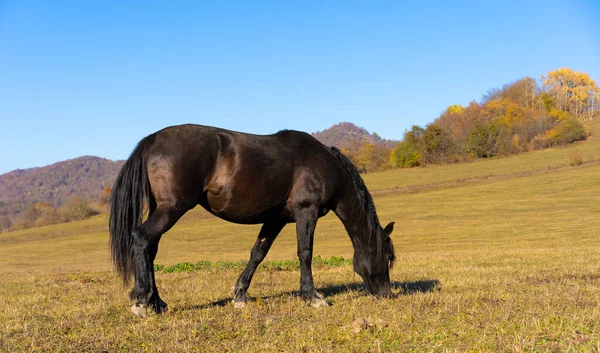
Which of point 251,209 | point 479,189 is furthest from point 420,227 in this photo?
point 251,209

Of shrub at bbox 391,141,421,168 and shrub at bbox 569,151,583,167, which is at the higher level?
shrub at bbox 391,141,421,168


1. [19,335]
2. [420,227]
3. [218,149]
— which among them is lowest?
[420,227]

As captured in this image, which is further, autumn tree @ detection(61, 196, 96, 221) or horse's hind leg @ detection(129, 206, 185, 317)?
autumn tree @ detection(61, 196, 96, 221)

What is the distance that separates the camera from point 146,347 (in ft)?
15.5

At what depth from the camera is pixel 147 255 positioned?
6410 mm

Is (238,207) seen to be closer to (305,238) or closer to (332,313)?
(305,238)

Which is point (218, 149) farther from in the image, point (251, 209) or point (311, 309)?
point (311, 309)

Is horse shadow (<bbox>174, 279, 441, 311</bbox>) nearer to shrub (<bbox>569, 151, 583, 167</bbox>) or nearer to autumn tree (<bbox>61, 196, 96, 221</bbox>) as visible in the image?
shrub (<bbox>569, 151, 583, 167</bbox>)

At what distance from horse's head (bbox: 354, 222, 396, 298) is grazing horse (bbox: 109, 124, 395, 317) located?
0.02m

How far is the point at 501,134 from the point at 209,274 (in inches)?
3363

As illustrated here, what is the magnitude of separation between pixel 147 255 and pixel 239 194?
1436 mm

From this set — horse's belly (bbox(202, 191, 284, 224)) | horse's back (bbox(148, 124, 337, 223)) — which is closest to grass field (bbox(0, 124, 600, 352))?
horse's belly (bbox(202, 191, 284, 224))

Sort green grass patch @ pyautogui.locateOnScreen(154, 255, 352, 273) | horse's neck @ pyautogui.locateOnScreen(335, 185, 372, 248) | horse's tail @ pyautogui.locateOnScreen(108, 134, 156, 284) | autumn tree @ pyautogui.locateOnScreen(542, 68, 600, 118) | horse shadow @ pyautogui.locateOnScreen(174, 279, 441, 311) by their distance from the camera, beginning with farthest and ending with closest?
autumn tree @ pyautogui.locateOnScreen(542, 68, 600, 118) < green grass patch @ pyautogui.locateOnScreen(154, 255, 352, 273) < horse's neck @ pyautogui.locateOnScreen(335, 185, 372, 248) < horse shadow @ pyautogui.locateOnScreen(174, 279, 441, 311) < horse's tail @ pyautogui.locateOnScreen(108, 134, 156, 284)

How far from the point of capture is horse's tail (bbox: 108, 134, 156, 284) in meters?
6.55
